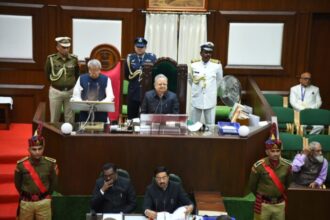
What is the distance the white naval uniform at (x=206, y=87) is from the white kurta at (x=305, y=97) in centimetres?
187

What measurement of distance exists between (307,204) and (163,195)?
1.94 meters

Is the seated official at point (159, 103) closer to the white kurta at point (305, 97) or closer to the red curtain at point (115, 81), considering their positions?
the red curtain at point (115, 81)

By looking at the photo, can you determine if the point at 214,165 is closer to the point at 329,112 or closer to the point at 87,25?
the point at 329,112

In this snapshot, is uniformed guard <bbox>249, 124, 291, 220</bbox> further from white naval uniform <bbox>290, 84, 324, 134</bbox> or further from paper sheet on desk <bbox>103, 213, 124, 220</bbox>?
white naval uniform <bbox>290, 84, 324, 134</bbox>

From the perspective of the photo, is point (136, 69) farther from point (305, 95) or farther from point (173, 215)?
point (173, 215)

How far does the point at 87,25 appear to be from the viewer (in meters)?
9.47

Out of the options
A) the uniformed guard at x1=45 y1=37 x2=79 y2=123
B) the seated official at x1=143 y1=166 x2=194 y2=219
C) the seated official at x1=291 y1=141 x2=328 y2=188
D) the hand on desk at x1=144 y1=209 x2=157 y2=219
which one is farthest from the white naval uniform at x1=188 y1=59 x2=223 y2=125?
the hand on desk at x1=144 y1=209 x2=157 y2=219

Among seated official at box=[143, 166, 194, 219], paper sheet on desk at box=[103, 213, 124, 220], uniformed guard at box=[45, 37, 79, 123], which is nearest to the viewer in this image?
paper sheet on desk at box=[103, 213, 124, 220]

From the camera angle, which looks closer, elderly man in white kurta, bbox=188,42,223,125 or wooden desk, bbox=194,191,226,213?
wooden desk, bbox=194,191,226,213

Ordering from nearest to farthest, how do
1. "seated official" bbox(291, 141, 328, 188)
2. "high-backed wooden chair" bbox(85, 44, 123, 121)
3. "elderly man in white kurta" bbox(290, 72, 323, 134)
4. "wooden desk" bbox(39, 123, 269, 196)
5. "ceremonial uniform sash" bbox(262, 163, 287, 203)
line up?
"ceremonial uniform sash" bbox(262, 163, 287, 203)
"wooden desk" bbox(39, 123, 269, 196)
"seated official" bbox(291, 141, 328, 188)
"high-backed wooden chair" bbox(85, 44, 123, 121)
"elderly man in white kurta" bbox(290, 72, 323, 134)

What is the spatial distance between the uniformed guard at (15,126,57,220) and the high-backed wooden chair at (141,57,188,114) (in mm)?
2015

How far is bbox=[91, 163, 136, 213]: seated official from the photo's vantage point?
18.5ft

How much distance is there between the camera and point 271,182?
586cm

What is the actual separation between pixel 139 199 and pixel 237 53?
13.2ft
